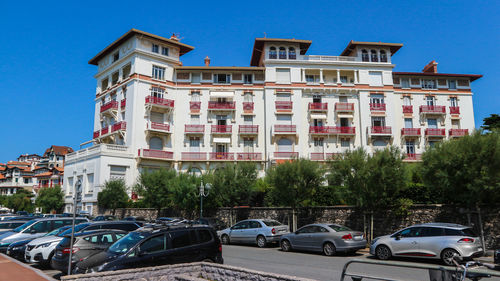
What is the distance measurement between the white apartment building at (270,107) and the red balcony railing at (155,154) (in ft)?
0.56

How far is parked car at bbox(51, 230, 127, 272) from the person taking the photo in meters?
12.1

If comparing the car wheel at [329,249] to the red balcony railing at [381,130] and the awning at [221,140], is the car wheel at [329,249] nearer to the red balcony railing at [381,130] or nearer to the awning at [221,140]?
the awning at [221,140]

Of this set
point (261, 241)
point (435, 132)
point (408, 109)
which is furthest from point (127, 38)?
point (435, 132)

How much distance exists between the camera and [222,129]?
46.5 m

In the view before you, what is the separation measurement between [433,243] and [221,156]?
3285 cm

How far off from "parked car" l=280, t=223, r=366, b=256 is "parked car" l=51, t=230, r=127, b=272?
9095 mm

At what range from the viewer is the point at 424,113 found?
156 feet

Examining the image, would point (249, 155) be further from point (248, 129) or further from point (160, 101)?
point (160, 101)

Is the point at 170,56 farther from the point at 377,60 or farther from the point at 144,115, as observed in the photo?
the point at 377,60

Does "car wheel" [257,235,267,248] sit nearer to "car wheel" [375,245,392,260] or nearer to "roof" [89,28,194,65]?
"car wheel" [375,245,392,260]

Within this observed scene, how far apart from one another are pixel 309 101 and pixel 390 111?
10.1m

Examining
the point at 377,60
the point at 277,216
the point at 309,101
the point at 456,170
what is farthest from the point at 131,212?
the point at 377,60

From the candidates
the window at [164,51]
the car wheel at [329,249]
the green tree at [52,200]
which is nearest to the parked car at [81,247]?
the car wheel at [329,249]

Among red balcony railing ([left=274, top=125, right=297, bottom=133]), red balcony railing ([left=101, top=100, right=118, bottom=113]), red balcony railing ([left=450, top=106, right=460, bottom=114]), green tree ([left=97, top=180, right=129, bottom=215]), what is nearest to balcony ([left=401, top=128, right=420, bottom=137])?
red balcony railing ([left=450, top=106, right=460, bottom=114])
